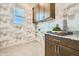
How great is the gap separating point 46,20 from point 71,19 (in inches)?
11.2

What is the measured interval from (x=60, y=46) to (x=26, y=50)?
412 mm

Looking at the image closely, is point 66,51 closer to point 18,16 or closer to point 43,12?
point 43,12

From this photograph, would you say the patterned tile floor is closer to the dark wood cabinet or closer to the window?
the dark wood cabinet

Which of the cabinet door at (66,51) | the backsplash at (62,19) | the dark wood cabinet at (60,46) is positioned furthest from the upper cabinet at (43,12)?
the cabinet door at (66,51)

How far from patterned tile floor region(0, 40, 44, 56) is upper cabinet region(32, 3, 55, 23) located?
0.27 metres

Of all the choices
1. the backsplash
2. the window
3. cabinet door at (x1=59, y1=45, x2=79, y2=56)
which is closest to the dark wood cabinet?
cabinet door at (x1=59, y1=45, x2=79, y2=56)

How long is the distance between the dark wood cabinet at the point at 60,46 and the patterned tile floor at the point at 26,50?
77mm

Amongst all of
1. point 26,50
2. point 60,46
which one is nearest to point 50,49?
point 60,46

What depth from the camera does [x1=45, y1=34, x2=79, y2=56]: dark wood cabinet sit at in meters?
1.55

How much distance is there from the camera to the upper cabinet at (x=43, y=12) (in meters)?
1.80

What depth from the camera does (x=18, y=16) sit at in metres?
1.83

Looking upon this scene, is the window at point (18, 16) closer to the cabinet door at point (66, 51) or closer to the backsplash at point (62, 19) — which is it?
the backsplash at point (62, 19)

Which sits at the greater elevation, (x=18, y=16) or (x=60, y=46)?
(x=18, y=16)

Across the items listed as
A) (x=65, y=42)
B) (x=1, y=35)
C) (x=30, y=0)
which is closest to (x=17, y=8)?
(x=30, y=0)
